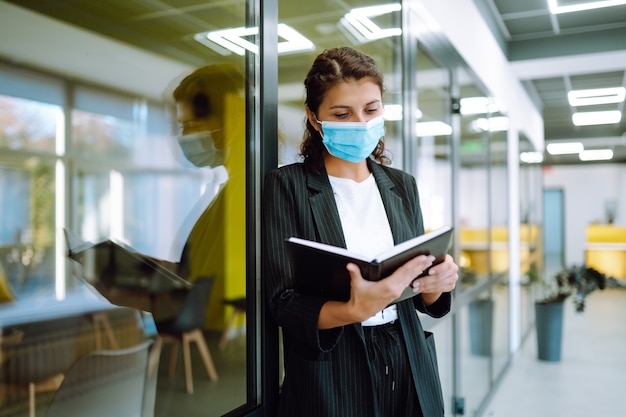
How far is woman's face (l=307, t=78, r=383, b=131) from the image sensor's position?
1.36 meters

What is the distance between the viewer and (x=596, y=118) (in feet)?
34.6

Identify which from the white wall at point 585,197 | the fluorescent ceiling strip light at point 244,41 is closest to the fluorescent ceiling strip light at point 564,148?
the white wall at point 585,197

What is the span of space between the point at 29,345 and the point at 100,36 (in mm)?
3775

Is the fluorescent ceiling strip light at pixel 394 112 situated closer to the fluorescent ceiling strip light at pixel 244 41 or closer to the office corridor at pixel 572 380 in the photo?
the fluorescent ceiling strip light at pixel 244 41

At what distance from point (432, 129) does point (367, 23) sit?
1.04m

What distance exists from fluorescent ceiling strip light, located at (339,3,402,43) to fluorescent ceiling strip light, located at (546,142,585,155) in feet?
42.1

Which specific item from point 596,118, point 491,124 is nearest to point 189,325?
point 491,124

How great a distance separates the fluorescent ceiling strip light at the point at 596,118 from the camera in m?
9.96

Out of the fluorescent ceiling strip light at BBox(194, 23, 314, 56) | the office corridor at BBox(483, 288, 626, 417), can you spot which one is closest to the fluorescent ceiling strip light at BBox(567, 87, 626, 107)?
the office corridor at BBox(483, 288, 626, 417)

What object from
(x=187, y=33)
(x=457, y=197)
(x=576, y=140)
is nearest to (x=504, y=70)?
(x=457, y=197)

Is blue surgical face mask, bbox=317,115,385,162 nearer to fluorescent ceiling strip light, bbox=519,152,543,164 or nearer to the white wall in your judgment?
fluorescent ceiling strip light, bbox=519,152,543,164

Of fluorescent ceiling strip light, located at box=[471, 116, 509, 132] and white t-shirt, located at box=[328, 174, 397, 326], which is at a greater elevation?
fluorescent ceiling strip light, located at box=[471, 116, 509, 132]

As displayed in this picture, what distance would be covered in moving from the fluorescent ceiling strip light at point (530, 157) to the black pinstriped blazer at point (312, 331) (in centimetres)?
642

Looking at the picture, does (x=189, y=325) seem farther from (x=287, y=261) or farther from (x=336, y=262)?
(x=336, y=262)
